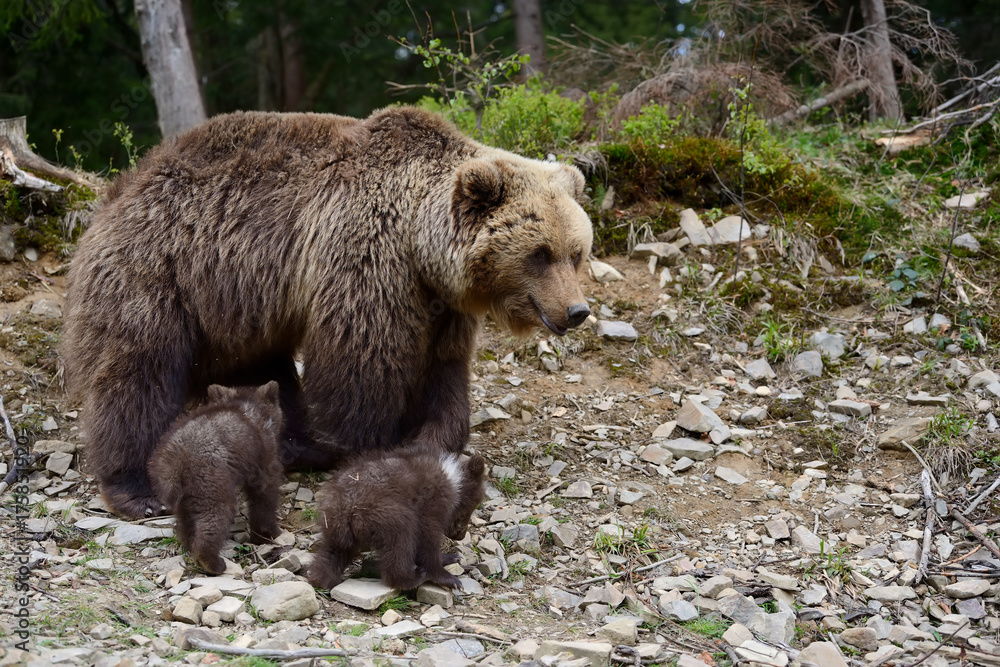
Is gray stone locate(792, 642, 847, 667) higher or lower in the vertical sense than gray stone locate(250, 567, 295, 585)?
lower

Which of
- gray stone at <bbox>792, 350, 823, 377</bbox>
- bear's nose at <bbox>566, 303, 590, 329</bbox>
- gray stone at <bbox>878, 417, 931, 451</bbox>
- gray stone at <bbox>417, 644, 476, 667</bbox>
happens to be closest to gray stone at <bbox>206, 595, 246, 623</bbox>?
gray stone at <bbox>417, 644, 476, 667</bbox>

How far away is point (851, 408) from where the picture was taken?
6.55 m

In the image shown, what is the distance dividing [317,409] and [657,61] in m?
7.06

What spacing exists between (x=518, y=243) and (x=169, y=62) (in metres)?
6.82

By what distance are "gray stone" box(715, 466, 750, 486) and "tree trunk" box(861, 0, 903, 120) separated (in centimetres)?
572

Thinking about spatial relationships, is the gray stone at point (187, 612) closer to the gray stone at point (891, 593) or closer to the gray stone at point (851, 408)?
the gray stone at point (891, 593)

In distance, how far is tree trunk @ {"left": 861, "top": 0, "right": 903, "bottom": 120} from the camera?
991cm

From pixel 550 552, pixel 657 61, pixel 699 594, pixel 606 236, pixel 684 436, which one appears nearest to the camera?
pixel 699 594

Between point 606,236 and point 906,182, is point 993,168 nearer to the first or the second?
point 906,182

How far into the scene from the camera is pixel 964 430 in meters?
5.97

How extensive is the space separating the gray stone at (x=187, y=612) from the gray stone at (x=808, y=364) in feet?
16.1

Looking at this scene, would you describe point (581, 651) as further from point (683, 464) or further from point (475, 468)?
point (683, 464)

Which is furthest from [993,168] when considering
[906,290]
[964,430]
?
[964,430]

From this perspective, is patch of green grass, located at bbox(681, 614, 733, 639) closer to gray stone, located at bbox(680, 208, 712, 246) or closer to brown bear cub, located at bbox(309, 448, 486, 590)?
brown bear cub, located at bbox(309, 448, 486, 590)
